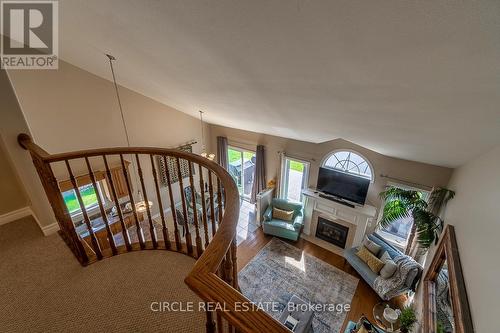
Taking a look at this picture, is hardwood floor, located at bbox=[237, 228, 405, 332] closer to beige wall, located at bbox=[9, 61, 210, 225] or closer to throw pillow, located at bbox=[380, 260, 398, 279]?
throw pillow, located at bbox=[380, 260, 398, 279]

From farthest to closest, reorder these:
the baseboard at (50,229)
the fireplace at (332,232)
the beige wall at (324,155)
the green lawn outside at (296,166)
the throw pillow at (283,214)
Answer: the green lawn outside at (296,166) < the throw pillow at (283,214) < the fireplace at (332,232) < the beige wall at (324,155) < the baseboard at (50,229)

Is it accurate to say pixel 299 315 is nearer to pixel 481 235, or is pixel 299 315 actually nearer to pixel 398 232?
pixel 481 235

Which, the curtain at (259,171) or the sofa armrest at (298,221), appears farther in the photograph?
the curtain at (259,171)

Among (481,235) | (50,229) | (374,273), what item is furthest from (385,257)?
(50,229)

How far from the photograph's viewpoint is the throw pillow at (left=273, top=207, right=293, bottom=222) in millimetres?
5688


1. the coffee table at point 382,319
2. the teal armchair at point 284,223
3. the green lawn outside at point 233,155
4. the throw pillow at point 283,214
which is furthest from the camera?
the green lawn outside at point 233,155

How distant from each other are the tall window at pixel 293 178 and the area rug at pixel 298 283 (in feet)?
5.34

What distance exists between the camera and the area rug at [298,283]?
3.89m

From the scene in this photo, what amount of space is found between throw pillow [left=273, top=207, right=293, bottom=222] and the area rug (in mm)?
806

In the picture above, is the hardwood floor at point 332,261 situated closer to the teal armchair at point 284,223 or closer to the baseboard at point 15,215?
the teal armchair at point 284,223

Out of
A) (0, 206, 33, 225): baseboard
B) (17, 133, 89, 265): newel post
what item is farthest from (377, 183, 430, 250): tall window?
(0, 206, 33, 225): baseboard

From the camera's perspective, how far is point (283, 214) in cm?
571

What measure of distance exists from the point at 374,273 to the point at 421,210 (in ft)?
5.06

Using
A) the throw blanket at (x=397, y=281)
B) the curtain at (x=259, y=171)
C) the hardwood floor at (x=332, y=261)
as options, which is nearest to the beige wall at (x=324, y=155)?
the curtain at (x=259, y=171)
